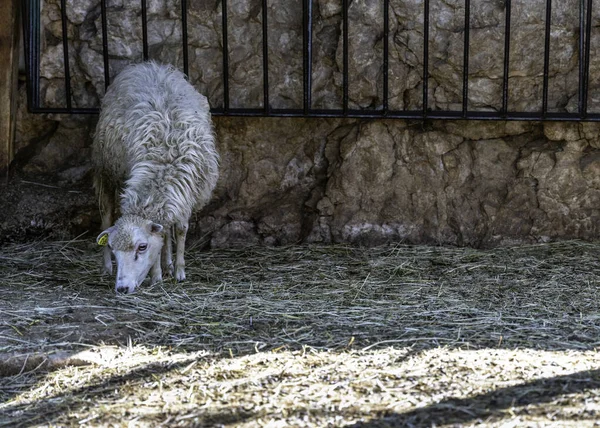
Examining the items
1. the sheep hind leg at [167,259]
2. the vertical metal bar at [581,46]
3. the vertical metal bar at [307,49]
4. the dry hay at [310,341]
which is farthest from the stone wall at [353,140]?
the sheep hind leg at [167,259]

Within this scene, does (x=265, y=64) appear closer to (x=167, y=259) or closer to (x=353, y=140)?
(x=353, y=140)

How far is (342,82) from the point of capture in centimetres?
679

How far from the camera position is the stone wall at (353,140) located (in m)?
6.71

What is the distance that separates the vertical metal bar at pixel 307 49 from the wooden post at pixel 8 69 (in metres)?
2.21

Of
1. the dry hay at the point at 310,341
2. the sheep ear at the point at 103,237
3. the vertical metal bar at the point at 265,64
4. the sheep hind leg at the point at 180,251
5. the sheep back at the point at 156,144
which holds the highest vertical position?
the vertical metal bar at the point at 265,64

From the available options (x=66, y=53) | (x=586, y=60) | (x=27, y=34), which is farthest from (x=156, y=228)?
(x=586, y=60)

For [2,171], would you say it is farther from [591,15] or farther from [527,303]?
[591,15]

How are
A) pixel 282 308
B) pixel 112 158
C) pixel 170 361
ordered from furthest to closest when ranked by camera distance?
pixel 112 158 < pixel 282 308 < pixel 170 361

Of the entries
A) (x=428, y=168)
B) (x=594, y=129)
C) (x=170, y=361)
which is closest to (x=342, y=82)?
(x=428, y=168)

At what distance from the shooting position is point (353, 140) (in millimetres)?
6918

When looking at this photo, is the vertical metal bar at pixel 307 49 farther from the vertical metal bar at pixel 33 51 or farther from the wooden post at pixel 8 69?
the wooden post at pixel 8 69

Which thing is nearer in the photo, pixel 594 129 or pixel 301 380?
pixel 301 380

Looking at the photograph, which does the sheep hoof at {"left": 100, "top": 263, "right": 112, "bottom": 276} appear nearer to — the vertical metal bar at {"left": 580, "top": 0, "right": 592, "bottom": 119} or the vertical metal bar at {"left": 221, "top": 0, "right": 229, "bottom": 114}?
the vertical metal bar at {"left": 221, "top": 0, "right": 229, "bottom": 114}

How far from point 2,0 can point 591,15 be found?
4.37 metres
